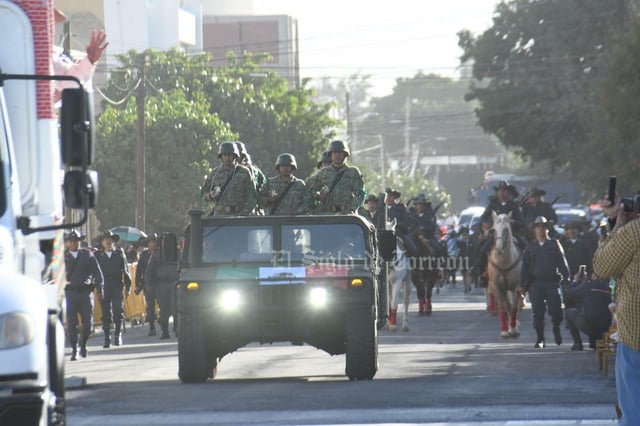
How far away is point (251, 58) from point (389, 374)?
6572 centimetres

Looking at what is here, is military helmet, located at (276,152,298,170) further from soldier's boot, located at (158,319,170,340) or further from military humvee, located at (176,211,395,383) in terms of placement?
soldier's boot, located at (158,319,170,340)

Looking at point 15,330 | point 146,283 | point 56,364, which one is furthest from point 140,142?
point 15,330

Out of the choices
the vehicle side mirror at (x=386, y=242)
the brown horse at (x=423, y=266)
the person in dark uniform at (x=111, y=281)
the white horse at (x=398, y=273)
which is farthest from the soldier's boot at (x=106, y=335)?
the vehicle side mirror at (x=386, y=242)

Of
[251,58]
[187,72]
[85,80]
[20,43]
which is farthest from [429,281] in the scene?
[251,58]

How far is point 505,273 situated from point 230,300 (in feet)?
35.0

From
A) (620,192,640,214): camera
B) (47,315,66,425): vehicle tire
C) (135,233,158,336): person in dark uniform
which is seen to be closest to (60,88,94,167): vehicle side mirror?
(47,315,66,425): vehicle tire

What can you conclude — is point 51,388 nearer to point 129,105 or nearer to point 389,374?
point 389,374

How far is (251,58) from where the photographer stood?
277 ft

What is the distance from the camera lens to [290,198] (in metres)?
20.2

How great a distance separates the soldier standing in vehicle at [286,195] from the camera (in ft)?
66.1

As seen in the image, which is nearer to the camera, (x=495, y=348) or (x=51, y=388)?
(x=51, y=388)

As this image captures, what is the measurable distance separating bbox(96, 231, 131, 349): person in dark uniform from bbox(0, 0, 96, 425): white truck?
16.6 metres

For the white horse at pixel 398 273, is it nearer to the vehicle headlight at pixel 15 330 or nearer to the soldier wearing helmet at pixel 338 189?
the soldier wearing helmet at pixel 338 189

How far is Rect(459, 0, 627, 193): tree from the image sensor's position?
63.4 metres
